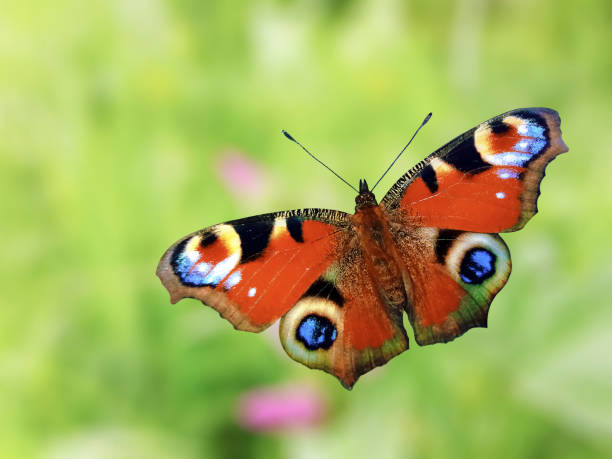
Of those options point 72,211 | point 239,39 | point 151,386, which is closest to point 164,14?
point 239,39

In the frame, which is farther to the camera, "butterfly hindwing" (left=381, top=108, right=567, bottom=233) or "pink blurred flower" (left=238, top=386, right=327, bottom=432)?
"pink blurred flower" (left=238, top=386, right=327, bottom=432)

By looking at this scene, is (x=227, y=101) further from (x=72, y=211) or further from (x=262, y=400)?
(x=262, y=400)

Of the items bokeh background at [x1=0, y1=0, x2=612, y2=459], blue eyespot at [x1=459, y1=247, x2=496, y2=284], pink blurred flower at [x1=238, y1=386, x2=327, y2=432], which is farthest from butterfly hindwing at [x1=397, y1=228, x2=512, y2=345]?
pink blurred flower at [x1=238, y1=386, x2=327, y2=432]

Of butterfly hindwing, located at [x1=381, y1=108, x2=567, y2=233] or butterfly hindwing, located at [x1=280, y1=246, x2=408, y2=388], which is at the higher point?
butterfly hindwing, located at [x1=381, y1=108, x2=567, y2=233]

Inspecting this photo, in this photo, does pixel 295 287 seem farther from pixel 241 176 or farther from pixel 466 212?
pixel 241 176

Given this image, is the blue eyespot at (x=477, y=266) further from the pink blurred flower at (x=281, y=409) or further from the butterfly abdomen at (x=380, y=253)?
the pink blurred flower at (x=281, y=409)

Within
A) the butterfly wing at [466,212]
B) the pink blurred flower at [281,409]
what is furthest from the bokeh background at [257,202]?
the butterfly wing at [466,212]

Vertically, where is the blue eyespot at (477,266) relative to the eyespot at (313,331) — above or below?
above

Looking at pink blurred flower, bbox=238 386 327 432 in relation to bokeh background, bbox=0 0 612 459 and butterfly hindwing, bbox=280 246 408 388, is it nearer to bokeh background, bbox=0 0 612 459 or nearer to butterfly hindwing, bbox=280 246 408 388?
bokeh background, bbox=0 0 612 459
